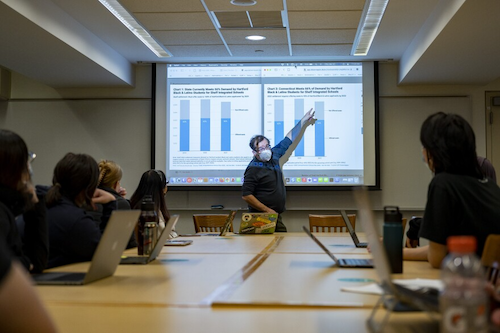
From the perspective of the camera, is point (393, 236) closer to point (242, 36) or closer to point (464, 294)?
point (464, 294)

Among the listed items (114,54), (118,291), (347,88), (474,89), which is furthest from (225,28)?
(118,291)

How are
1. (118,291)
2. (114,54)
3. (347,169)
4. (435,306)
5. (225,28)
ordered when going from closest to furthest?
(435,306)
(118,291)
(225,28)
(114,54)
(347,169)

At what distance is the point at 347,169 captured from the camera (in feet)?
22.8

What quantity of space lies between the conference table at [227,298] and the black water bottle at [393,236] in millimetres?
65

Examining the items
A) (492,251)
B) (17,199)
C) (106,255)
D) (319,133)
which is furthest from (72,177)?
(319,133)

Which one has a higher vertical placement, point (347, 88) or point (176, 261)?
point (347, 88)

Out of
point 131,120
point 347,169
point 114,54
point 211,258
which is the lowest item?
point 211,258

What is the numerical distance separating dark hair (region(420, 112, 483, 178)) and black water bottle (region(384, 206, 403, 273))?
1.01 feet

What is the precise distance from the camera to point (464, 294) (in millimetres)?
812

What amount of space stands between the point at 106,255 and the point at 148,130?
5.40 meters

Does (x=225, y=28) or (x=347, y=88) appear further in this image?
(x=347, y=88)

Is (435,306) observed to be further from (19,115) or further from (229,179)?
(19,115)

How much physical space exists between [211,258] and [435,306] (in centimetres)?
181

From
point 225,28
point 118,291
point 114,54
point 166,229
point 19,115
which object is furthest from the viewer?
point 19,115
